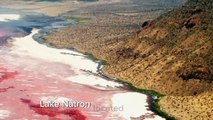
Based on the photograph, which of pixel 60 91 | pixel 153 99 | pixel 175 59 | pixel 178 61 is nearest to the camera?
pixel 153 99

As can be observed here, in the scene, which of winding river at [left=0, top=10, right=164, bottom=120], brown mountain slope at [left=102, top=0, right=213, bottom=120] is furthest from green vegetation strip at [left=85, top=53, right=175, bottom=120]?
winding river at [left=0, top=10, right=164, bottom=120]

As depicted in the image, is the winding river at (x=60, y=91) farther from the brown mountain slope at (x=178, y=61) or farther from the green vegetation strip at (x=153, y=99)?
the brown mountain slope at (x=178, y=61)

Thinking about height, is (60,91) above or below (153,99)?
above

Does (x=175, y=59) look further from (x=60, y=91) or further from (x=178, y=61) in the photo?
(x=60, y=91)

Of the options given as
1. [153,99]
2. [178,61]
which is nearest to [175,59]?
[178,61]

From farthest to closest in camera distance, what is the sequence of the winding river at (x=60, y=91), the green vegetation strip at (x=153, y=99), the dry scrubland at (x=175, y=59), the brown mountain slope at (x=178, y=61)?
the dry scrubland at (x=175, y=59) → the brown mountain slope at (x=178, y=61) → the green vegetation strip at (x=153, y=99) → the winding river at (x=60, y=91)

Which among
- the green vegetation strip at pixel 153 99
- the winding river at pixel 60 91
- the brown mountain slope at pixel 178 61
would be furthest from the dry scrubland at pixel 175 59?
the winding river at pixel 60 91
